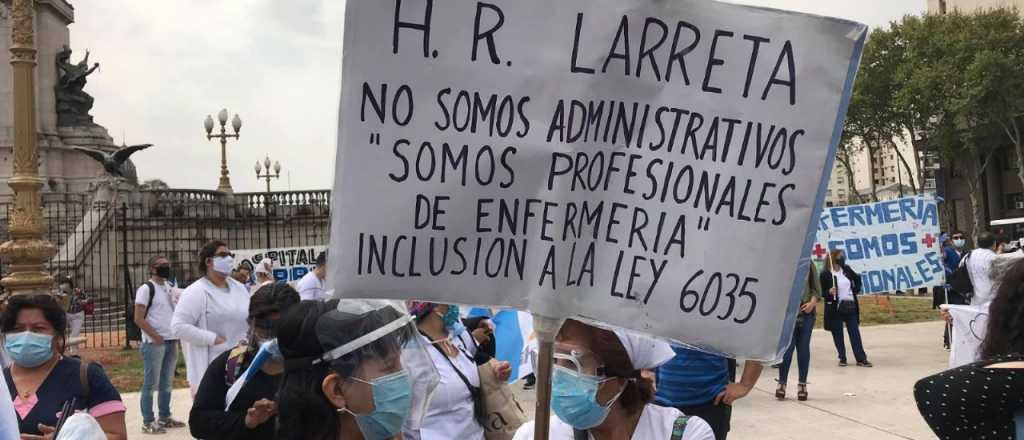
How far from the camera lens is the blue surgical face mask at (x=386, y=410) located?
2605mm

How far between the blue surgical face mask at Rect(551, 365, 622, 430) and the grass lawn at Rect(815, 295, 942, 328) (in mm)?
16422

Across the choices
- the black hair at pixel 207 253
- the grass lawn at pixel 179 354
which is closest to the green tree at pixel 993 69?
the grass lawn at pixel 179 354

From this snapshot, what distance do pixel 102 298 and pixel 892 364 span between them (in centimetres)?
1997

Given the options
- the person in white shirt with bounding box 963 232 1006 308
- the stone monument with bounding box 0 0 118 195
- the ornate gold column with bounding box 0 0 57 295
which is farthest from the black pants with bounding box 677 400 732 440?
the stone monument with bounding box 0 0 118 195

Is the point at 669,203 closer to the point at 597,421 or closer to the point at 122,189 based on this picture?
the point at 597,421

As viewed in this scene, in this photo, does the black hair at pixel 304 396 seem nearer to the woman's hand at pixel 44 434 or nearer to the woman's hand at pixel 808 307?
the woman's hand at pixel 44 434

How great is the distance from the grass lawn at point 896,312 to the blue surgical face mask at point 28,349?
1649 cm

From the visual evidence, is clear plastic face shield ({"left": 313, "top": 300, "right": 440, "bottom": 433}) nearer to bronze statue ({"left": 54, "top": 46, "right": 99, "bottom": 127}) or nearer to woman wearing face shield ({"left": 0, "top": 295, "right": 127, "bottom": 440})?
woman wearing face shield ({"left": 0, "top": 295, "right": 127, "bottom": 440})

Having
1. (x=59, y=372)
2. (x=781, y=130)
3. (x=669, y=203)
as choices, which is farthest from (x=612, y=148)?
(x=59, y=372)

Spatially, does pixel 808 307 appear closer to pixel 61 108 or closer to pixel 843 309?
pixel 843 309

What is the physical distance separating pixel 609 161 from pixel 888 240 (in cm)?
1404

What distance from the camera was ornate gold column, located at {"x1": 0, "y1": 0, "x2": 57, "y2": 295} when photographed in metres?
9.82

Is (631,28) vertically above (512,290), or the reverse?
(631,28)

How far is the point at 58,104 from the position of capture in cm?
3005
